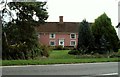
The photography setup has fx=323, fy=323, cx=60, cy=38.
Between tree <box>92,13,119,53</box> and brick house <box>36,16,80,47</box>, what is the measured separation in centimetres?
2820

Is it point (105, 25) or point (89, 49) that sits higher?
point (105, 25)

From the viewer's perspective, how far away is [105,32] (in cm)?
4538

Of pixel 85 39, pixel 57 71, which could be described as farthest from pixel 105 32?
pixel 57 71

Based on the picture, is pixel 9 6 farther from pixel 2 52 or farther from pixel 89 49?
pixel 89 49

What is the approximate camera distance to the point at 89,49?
141 feet

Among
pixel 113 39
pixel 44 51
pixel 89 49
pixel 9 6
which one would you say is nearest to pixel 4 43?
pixel 9 6

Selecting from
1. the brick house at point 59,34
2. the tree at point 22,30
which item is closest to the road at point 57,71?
the tree at point 22,30

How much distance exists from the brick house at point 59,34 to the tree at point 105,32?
28.2 metres

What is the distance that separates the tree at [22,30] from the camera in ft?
88.4

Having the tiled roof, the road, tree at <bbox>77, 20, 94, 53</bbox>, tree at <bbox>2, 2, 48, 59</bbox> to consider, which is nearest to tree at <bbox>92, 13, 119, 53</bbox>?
tree at <bbox>77, 20, 94, 53</bbox>

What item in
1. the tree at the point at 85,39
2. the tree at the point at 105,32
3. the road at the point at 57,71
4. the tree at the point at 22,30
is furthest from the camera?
the tree at the point at 105,32

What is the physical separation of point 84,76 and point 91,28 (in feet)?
116

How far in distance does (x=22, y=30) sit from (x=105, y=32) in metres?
20.3

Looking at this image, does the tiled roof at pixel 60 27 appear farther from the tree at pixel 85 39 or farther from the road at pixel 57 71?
the road at pixel 57 71
